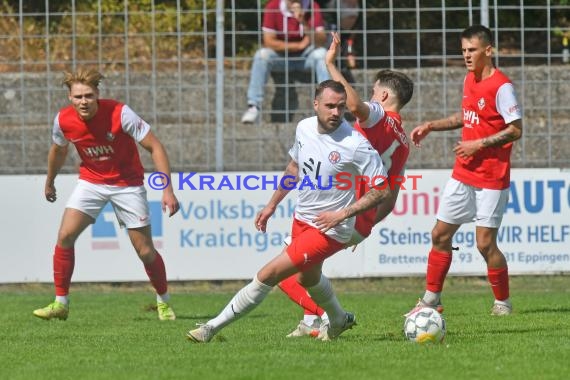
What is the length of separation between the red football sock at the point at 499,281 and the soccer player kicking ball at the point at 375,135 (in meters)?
1.52

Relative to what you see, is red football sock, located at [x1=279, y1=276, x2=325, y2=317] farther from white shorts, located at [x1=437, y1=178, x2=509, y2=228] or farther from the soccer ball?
white shorts, located at [x1=437, y1=178, x2=509, y2=228]

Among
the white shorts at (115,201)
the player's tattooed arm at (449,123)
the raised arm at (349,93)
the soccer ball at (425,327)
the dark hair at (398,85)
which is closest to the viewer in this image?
the soccer ball at (425,327)

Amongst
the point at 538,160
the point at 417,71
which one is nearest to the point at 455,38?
the point at 417,71

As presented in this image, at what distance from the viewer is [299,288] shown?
948 cm

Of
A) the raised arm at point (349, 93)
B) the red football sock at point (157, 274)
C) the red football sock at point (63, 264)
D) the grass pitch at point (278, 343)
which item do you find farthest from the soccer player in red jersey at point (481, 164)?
the red football sock at point (63, 264)

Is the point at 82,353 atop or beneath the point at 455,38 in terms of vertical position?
beneath

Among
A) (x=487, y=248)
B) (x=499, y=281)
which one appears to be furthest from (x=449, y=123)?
(x=499, y=281)

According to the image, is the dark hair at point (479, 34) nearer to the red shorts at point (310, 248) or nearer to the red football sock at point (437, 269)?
the red football sock at point (437, 269)

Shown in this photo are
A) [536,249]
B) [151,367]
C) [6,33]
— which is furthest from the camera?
[6,33]

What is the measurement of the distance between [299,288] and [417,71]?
6.56 m

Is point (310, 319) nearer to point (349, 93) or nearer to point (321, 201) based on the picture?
point (321, 201)

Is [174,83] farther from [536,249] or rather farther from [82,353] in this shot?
[82,353]

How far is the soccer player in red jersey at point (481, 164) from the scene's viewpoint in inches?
413

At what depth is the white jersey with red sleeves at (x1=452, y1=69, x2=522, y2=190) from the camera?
34.7ft
